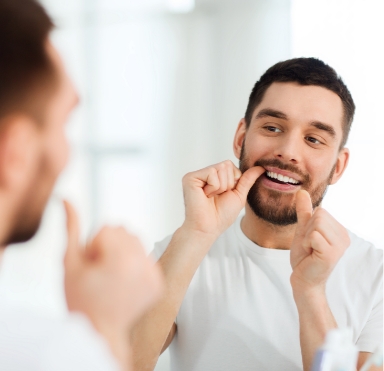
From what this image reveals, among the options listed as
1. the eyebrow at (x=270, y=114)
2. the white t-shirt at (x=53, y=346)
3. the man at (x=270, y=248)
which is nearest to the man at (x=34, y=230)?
the white t-shirt at (x=53, y=346)

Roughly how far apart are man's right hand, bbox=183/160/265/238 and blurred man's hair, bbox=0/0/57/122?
36cm

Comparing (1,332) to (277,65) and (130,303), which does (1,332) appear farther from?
(277,65)

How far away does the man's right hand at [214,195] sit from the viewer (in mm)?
974

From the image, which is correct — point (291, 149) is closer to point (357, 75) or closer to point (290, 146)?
point (290, 146)

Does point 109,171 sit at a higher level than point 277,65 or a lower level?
lower

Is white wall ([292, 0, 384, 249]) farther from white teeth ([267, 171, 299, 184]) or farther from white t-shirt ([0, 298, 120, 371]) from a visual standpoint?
white t-shirt ([0, 298, 120, 371])

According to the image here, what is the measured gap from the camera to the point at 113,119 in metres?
0.91

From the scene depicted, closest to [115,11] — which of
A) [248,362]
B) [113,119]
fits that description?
[113,119]

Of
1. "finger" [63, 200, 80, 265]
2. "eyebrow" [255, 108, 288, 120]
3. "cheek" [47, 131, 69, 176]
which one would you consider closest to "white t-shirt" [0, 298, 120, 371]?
"finger" [63, 200, 80, 265]

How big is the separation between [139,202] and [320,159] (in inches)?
15.7

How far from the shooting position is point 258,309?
103cm

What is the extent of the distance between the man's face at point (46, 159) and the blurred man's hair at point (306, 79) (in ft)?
1.47

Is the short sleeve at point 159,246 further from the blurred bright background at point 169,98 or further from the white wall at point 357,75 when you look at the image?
the white wall at point 357,75

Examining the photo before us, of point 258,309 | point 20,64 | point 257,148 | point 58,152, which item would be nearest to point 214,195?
point 257,148
